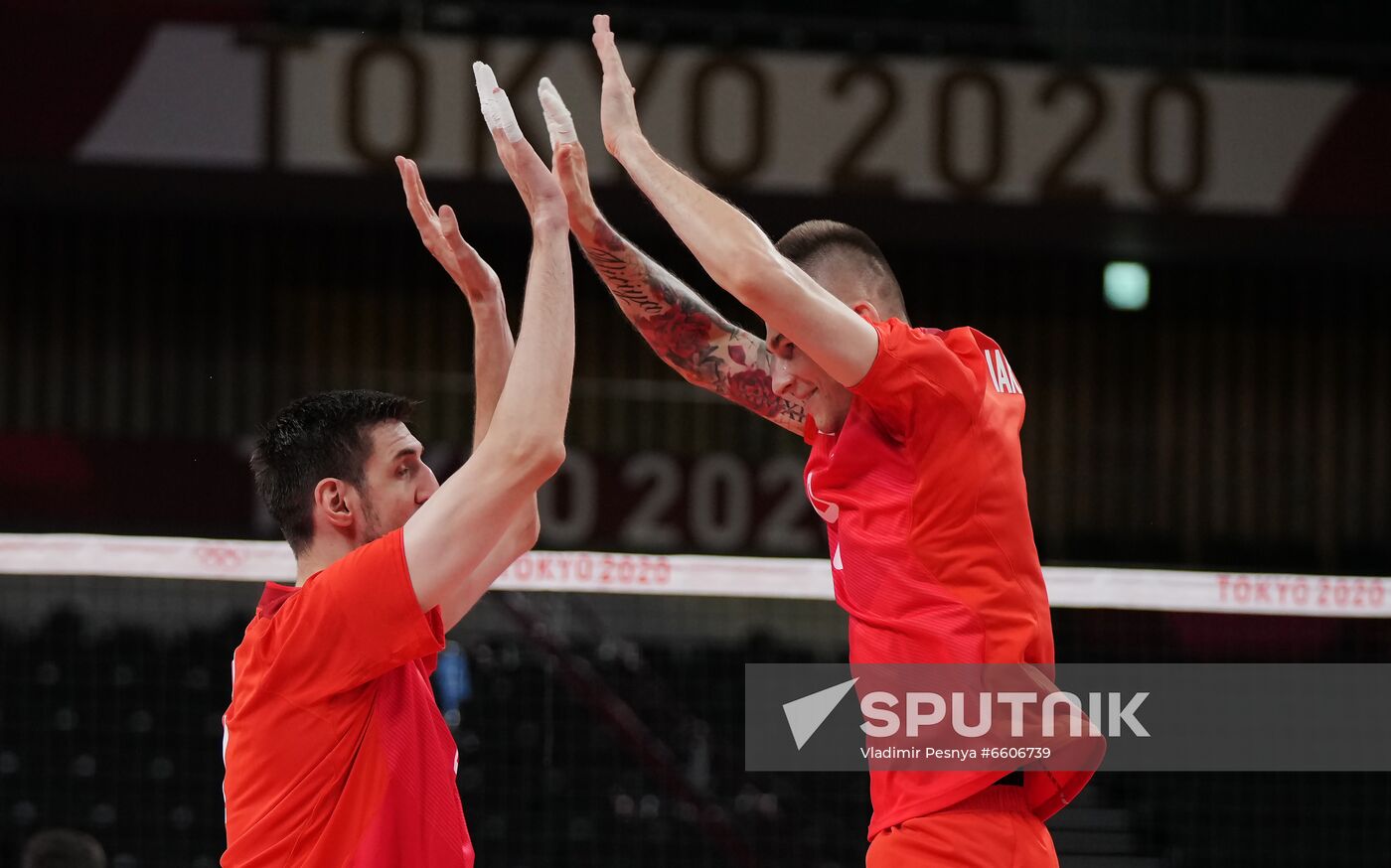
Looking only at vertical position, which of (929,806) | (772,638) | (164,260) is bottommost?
(772,638)

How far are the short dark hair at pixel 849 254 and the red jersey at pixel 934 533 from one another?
22cm

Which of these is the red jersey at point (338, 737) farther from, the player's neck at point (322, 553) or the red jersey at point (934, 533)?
the red jersey at point (934, 533)

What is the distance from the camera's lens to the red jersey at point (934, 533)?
3.42 meters

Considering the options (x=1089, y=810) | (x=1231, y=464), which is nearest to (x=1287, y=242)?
(x=1231, y=464)

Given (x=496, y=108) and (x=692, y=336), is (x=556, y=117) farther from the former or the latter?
(x=692, y=336)

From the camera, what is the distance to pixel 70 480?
13352 millimetres

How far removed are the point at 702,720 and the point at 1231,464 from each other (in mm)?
5187

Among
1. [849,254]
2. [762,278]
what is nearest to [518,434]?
[762,278]

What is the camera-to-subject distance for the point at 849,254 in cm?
→ 376

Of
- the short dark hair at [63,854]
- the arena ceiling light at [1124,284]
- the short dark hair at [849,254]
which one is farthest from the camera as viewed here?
the arena ceiling light at [1124,284]

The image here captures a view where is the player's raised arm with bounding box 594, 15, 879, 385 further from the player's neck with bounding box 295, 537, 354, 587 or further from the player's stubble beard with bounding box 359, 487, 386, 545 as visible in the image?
the player's neck with bounding box 295, 537, 354, 587

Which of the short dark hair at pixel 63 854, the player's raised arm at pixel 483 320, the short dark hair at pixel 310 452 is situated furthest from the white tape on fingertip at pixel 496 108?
the short dark hair at pixel 63 854

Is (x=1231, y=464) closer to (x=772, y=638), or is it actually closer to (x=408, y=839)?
(x=772, y=638)

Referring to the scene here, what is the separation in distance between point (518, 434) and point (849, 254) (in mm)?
966
